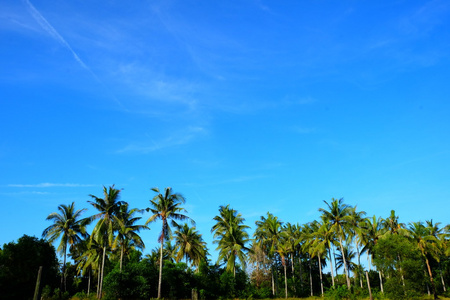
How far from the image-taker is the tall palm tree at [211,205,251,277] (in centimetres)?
4988

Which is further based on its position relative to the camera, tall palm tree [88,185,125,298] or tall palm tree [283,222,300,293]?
tall palm tree [283,222,300,293]

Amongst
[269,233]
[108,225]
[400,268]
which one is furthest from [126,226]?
[400,268]

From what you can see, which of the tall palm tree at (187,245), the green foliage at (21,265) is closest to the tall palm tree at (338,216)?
the tall palm tree at (187,245)

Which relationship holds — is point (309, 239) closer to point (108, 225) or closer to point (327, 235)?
point (327, 235)

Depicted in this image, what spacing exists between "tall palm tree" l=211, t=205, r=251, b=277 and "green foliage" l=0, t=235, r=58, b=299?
22738 millimetres

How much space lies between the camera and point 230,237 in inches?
2012

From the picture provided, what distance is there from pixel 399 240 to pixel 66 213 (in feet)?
143

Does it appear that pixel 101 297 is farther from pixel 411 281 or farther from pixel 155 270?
pixel 411 281

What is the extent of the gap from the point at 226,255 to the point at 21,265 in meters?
25.7

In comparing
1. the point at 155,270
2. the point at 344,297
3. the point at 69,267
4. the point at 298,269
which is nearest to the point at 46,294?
the point at 155,270

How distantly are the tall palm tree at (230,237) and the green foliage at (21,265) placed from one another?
22.7 metres

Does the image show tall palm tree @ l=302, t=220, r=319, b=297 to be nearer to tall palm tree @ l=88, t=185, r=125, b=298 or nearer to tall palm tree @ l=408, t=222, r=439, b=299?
tall palm tree @ l=408, t=222, r=439, b=299

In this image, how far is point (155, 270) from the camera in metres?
45.9

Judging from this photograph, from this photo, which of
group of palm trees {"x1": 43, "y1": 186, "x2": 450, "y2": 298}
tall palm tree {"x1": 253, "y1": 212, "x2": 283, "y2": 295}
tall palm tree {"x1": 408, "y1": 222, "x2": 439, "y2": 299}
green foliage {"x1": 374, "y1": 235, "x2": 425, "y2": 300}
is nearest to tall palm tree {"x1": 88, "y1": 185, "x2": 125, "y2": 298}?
group of palm trees {"x1": 43, "y1": 186, "x2": 450, "y2": 298}
